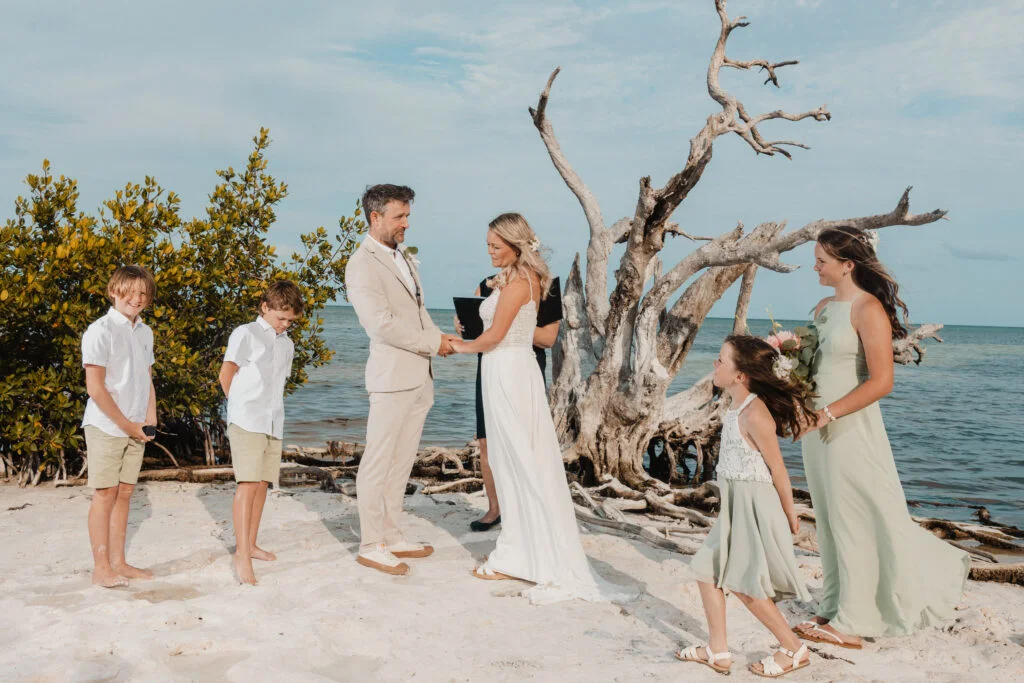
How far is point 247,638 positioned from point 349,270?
2158 mm

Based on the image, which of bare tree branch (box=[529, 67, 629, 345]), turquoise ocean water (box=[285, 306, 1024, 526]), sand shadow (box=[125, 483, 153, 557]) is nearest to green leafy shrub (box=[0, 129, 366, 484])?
sand shadow (box=[125, 483, 153, 557])

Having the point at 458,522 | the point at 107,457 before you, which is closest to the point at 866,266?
the point at 458,522

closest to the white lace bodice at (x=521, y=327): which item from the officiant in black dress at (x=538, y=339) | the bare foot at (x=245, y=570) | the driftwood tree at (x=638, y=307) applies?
the officiant in black dress at (x=538, y=339)

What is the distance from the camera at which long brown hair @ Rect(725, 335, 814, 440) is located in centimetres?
364

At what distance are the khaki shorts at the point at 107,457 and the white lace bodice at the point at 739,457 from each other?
10.9 ft

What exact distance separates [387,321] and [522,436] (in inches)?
42.2

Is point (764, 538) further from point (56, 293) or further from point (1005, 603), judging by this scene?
point (56, 293)

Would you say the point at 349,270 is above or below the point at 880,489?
above

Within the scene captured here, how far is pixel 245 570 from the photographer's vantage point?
4750mm

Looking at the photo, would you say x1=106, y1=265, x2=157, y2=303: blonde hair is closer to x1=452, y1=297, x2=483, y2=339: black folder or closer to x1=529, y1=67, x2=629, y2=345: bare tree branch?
x1=452, y1=297, x2=483, y2=339: black folder

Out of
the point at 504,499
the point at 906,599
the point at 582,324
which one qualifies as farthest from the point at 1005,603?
the point at 582,324

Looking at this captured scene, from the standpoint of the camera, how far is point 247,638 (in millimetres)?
3947

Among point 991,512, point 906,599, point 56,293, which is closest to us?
point 906,599

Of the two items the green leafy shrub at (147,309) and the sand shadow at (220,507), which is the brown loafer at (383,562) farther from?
the green leafy shrub at (147,309)
